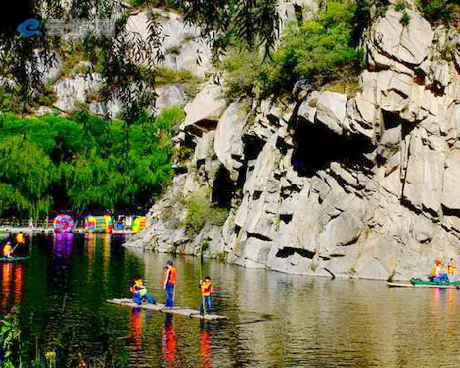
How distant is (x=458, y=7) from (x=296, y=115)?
14.4m

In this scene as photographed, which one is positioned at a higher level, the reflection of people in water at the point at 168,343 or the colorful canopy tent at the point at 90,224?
the colorful canopy tent at the point at 90,224

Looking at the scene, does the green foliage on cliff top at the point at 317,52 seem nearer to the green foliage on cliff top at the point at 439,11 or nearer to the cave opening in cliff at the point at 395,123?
the cave opening in cliff at the point at 395,123

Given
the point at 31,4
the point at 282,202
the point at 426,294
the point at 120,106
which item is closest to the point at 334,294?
the point at 426,294

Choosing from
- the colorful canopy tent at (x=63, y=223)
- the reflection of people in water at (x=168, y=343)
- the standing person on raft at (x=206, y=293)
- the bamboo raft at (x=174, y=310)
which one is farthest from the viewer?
the colorful canopy tent at (x=63, y=223)

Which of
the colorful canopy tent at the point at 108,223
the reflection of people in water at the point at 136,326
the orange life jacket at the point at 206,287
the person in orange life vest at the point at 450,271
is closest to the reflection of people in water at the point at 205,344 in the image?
the orange life jacket at the point at 206,287

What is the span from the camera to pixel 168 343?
29.3m

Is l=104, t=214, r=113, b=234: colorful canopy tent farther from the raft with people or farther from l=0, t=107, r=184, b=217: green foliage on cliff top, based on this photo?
the raft with people

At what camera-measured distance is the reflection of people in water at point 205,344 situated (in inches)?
1035

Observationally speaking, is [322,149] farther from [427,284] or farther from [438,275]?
[427,284]

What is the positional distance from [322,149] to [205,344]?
33357mm

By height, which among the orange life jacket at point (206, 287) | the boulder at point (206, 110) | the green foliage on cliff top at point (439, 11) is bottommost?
the orange life jacket at point (206, 287)

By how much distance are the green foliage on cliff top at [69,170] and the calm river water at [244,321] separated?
4358 centimetres

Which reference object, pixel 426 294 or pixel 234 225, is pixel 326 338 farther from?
pixel 234 225

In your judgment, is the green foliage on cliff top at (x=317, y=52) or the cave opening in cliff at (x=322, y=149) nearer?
the cave opening in cliff at (x=322, y=149)
